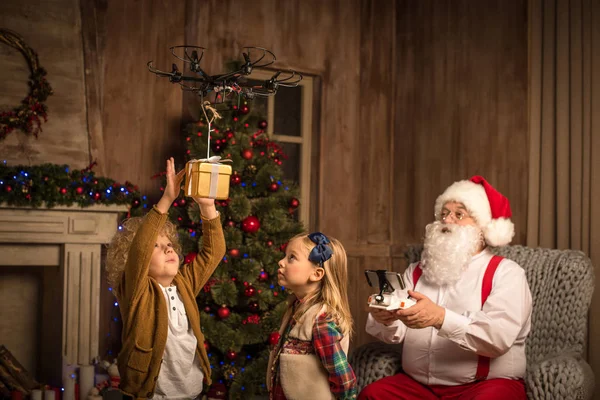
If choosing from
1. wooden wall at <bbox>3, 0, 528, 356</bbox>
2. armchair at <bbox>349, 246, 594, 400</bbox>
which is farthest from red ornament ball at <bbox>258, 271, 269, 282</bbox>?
wooden wall at <bbox>3, 0, 528, 356</bbox>

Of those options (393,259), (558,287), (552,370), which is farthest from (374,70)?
(552,370)

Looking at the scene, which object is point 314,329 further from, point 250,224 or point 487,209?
point 250,224

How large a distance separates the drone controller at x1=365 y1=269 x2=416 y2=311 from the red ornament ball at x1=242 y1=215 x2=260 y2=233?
1.58 m

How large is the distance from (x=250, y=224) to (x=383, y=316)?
143 centimetres

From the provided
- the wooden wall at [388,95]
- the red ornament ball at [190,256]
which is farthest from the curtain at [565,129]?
the red ornament ball at [190,256]

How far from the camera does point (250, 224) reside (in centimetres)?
422

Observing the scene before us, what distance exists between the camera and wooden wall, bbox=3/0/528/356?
4.82m

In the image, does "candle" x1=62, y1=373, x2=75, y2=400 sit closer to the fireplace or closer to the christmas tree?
the fireplace

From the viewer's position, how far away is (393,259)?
5.91 metres

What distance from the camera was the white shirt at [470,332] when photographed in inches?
116

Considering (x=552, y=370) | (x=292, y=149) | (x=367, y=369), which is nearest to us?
(x=552, y=370)

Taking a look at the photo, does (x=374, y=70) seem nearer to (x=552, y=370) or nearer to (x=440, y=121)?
(x=440, y=121)

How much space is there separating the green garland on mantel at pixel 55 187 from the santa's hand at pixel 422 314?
2.30 meters

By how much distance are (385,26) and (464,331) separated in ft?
12.2
